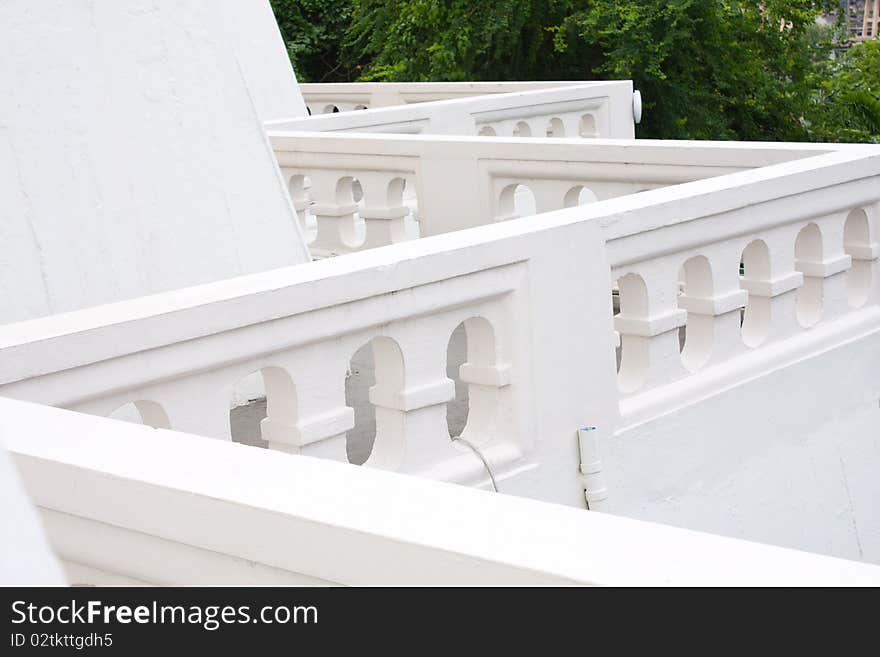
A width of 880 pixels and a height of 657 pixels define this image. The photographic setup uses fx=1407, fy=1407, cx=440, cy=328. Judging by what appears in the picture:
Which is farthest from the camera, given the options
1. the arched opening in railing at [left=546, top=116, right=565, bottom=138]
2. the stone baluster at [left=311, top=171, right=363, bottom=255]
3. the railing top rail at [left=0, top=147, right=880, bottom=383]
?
the arched opening in railing at [left=546, top=116, right=565, bottom=138]

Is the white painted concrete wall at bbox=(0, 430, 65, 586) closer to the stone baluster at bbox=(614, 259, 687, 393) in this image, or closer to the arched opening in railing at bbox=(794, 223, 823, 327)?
the stone baluster at bbox=(614, 259, 687, 393)

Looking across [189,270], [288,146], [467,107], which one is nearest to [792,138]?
[467,107]

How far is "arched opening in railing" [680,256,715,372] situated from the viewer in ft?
16.3

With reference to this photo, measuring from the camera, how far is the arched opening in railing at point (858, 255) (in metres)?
5.64

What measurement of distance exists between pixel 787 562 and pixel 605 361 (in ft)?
10.3

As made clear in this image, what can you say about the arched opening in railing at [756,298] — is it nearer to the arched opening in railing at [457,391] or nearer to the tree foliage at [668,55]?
the arched opening in railing at [457,391]

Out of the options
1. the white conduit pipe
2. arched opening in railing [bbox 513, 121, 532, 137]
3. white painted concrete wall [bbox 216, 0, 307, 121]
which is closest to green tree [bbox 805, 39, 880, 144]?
arched opening in railing [bbox 513, 121, 532, 137]

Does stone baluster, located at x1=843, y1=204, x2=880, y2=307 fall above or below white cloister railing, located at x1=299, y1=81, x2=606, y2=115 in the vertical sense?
below

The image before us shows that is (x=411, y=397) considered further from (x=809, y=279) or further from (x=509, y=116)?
(x=509, y=116)

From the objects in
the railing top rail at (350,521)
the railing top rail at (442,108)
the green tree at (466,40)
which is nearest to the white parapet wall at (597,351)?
the railing top rail at (350,521)

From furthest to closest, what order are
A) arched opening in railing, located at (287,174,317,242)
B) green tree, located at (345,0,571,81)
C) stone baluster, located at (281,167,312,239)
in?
green tree, located at (345,0,571,81)
arched opening in railing, located at (287,174,317,242)
stone baluster, located at (281,167,312,239)

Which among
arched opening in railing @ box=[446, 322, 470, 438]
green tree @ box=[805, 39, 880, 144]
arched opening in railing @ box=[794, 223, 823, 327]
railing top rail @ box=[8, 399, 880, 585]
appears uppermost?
railing top rail @ box=[8, 399, 880, 585]

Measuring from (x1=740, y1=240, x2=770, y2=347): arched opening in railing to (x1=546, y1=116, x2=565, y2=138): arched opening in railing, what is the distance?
208 inches
